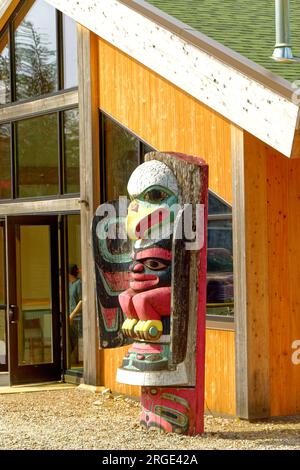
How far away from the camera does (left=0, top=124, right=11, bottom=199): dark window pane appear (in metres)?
16.2

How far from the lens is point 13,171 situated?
15930 millimetres

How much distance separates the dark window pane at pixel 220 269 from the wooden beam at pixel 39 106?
3591 millimetres

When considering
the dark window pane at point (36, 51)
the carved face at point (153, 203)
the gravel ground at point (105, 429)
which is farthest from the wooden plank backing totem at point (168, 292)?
the dark window pane at point (36, 51)

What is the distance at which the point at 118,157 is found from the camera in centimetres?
1380

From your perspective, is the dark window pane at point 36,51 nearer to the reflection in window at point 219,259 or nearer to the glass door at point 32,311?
the glass door at point 32,311

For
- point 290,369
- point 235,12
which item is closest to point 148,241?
point 290,369

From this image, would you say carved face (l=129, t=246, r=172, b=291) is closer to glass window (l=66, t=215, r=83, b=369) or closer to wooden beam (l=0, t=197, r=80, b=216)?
wooden beam (l=0, t=197, r=80, b=216)

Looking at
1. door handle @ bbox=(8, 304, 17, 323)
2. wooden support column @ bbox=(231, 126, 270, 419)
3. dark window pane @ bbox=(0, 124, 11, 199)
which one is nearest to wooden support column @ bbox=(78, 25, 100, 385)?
door handle @ bbox=(8, 304, 17, 323)

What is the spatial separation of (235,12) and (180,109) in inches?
92.4

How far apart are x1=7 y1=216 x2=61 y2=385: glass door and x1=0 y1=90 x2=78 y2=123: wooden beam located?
1569 millimetres

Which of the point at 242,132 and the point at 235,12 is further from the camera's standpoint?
the point at 235,12

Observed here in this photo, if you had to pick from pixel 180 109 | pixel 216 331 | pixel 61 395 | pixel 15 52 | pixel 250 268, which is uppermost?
pixel 15 52

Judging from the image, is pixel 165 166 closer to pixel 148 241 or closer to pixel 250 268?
pixel 148 241

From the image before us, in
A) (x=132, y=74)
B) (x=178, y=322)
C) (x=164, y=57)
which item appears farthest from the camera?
(x=132, y=74)
